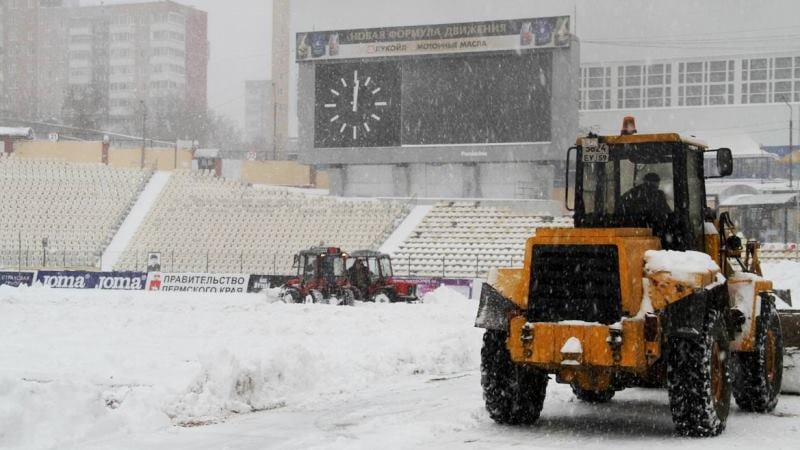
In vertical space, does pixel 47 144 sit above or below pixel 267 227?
above

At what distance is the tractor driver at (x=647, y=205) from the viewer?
38.8 ft

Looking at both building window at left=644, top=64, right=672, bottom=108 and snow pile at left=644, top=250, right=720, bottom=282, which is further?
building window at left=644, top=64, right=672, bottom=108

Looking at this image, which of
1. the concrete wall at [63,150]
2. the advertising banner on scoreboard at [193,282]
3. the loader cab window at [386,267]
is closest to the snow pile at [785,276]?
the loader cab window at [386,267]

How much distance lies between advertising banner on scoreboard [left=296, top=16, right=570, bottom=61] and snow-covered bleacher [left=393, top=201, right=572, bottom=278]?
8008 millimetres

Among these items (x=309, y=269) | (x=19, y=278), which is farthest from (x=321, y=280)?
(x=19, y=278)

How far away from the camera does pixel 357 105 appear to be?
5041 cm

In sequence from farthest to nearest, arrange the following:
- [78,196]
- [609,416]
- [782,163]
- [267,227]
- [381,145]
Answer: [782,163] → [78,196] → [267,227] → [381,145] → [609,416]

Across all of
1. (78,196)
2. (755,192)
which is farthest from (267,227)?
(755,192)

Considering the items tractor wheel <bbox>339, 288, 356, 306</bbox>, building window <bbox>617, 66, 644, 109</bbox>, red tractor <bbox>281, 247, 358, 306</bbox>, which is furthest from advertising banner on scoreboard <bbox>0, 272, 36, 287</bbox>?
building window <bbox>617, 66, 644, 109</bbox>

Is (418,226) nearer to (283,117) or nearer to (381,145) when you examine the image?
(381,145)

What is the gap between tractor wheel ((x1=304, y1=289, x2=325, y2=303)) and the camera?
34719 millimetres

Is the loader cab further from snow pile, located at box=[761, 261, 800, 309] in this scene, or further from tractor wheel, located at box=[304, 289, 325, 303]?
tractor wheel, located at box=[304, 289, 325, 303]

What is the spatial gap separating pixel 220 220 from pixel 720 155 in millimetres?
46118

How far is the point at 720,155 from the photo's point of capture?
11.6 meters
